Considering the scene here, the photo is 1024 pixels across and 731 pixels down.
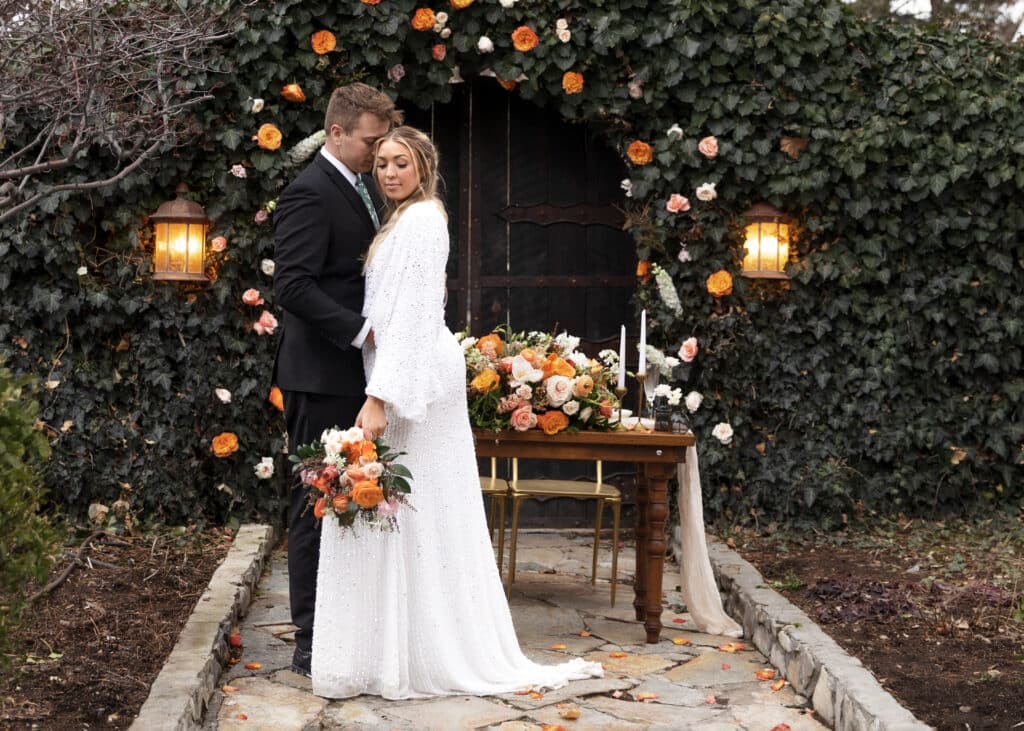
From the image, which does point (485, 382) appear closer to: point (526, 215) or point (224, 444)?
point (224, 444)

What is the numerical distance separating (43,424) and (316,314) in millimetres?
3290

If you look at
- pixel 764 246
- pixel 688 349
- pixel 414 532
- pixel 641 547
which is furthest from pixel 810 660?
pixel 764 246

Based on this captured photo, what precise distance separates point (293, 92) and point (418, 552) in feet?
11.8

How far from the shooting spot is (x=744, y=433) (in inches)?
294

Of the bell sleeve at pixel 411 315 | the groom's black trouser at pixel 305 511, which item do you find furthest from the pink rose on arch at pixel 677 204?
the groom's black trouser at pixel 305 511

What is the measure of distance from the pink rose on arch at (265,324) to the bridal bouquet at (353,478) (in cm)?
300

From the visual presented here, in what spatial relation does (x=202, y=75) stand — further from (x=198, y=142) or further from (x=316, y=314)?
(x=316, y=314)

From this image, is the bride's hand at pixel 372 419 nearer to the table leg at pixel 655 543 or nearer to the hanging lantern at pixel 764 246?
the table leg at pixel 655 543

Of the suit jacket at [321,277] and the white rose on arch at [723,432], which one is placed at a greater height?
the suit jacket at [321,277]

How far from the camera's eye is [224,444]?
7156 mm

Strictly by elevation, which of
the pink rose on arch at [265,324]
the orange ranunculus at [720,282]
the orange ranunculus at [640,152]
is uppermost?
the orange ranunculus at [640,152]

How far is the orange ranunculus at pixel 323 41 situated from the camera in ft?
23.3

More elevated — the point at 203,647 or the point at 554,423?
the point at 554,423

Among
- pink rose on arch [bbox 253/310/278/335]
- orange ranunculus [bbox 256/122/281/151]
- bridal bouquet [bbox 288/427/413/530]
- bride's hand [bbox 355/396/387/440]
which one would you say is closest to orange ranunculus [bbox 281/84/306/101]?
orange ranunculus [bbox 256/122/281/151]
